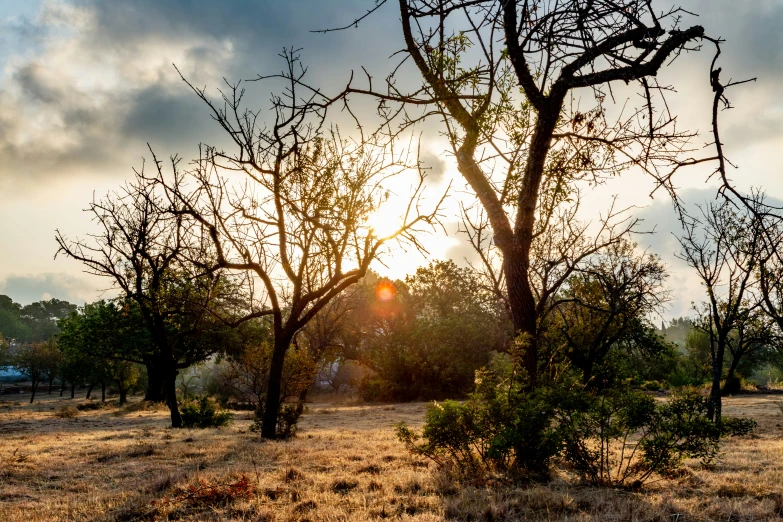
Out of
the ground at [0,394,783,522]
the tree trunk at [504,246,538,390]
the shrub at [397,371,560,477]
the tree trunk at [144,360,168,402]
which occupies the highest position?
the tree trunk at [504,246,538,390]

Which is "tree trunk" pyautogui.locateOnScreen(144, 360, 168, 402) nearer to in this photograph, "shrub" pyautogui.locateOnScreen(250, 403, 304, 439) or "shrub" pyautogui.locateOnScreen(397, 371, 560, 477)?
"shrub" pyautogui.locateOnScreen(250, 403, 304, 439)

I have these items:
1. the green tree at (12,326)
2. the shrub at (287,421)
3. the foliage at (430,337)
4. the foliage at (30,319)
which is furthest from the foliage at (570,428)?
the green tree at (12,326)

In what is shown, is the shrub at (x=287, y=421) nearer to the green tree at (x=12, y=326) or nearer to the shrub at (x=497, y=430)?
the shrub at (x=497, y=430)

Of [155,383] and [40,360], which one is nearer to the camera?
[155,383]

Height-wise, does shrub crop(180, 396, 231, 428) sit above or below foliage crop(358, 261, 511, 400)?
below

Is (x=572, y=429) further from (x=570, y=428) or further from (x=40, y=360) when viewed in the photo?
(x=40, y=360)

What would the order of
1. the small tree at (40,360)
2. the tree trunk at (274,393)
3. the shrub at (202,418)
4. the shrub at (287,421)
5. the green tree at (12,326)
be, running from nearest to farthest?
the tree trunk at (274,393)
the shrub at (287,421)
the shrub at (202,418)
the small tree at (40,360)
the green tree at (12,326)

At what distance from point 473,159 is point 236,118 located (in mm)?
5884

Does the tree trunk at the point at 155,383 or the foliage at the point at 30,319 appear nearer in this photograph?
the tree trunk at the point at 155,383

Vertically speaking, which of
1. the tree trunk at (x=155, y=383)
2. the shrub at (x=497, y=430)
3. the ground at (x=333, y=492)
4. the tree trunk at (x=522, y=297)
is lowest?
the tree trunk at (x=155, y=383)

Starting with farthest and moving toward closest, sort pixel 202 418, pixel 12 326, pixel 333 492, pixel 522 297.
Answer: pixel 12 326 → pixel 202 418 → pixel 522 297 → pixel 333 492

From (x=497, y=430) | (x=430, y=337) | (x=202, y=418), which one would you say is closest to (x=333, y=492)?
(x=497, y=430)

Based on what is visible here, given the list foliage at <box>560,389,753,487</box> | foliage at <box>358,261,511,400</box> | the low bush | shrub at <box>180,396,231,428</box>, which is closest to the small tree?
foliage at <box>358,261,511,400</box>

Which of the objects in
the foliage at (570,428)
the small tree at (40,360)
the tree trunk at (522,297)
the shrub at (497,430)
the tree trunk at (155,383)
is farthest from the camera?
the small tree at (40,360)
